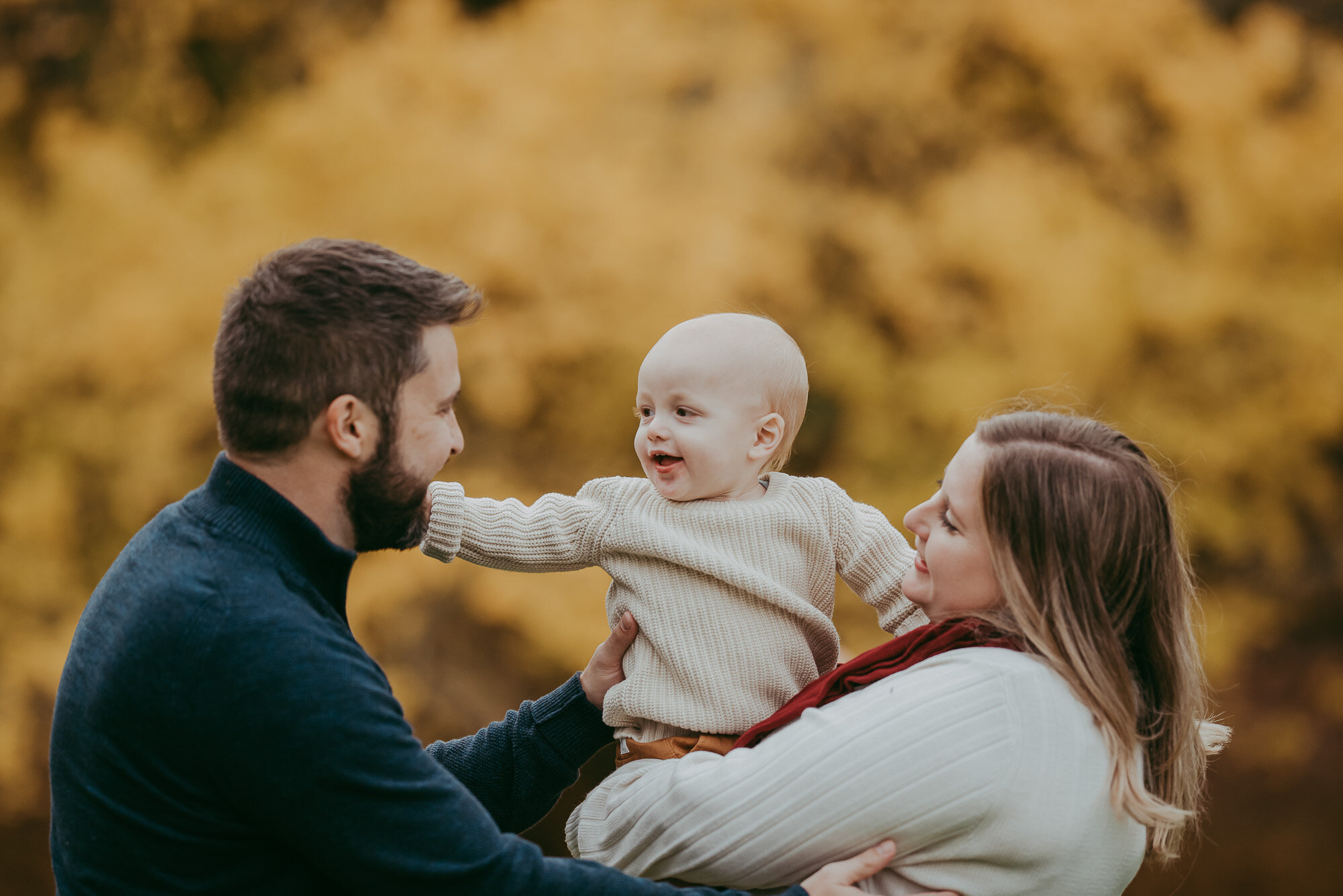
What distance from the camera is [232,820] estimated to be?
1254mm

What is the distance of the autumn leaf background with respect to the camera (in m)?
4.36

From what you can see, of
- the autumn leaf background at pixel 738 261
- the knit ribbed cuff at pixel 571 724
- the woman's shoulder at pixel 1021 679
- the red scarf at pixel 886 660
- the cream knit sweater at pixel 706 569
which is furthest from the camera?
the autumn leaf background at pixel 738 261

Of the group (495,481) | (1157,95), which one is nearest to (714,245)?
(495,481)

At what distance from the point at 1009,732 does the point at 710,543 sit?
51 cm

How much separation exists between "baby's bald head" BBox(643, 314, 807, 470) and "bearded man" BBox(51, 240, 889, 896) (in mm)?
323

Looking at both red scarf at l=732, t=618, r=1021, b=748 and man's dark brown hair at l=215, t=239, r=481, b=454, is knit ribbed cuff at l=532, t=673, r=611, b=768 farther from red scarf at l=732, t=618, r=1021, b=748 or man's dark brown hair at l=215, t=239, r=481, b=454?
man's dark brown hair at l=215, t=239, r=481, b=454

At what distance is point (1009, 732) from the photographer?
1280 mm

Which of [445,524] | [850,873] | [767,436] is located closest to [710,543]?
[767,436]

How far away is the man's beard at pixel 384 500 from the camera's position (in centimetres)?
139

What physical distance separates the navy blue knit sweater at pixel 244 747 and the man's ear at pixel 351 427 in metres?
0.10

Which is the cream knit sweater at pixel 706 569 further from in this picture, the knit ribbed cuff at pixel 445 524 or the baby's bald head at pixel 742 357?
the baby's bald head at pixel 742 357

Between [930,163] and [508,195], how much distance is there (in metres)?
1.75

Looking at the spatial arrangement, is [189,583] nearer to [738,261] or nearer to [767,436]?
[767,436]

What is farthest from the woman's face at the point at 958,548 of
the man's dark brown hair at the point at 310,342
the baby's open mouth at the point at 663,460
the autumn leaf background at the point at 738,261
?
the autumn leaf background at the point at 738,261
